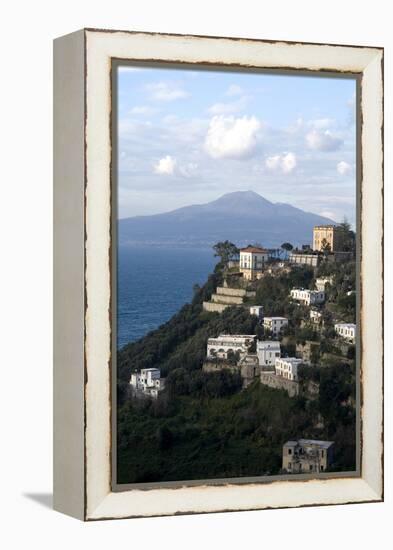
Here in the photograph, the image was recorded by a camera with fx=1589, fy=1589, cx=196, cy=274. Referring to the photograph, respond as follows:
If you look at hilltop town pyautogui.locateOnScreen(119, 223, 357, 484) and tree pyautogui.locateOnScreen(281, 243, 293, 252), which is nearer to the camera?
hilltop town pyautogui.locateOnScreen(119, 223, 357, 484)

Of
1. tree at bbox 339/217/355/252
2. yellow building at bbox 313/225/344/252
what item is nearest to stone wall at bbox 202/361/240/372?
yellow building at bbox 313/225/344/252

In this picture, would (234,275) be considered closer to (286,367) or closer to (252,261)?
(252,261)

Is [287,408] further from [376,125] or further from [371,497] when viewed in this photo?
[376,125]

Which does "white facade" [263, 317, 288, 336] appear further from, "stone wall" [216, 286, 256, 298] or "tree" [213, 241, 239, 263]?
"tree" [213, 241, 239, 263]

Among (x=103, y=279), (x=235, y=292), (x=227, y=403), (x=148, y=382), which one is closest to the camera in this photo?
(x=103, y=279)

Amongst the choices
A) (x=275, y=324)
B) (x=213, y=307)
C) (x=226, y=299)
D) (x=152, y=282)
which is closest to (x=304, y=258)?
(x=275, y=324)
